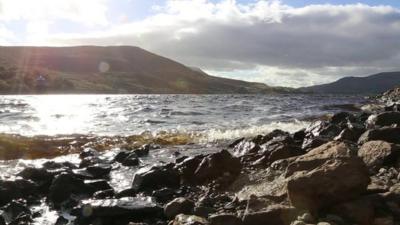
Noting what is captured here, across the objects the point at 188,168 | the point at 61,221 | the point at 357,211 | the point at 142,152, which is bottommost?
the point at 61,221

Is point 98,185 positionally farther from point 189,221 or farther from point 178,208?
point 189,221

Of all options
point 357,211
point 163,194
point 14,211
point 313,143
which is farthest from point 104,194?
point 313,143

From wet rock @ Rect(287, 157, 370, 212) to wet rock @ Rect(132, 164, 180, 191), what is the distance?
17.8 feet

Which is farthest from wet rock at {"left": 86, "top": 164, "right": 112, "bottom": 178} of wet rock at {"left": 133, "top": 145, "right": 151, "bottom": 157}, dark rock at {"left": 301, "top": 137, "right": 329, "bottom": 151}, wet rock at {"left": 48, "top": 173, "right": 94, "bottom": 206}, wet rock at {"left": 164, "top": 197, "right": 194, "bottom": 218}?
dark rock at {"left": 301, "top": 137, "right": 329, "bottom": 151}

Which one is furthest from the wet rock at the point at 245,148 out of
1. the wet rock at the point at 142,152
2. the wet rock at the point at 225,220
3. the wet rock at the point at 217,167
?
the wet rock at the point at 225,220

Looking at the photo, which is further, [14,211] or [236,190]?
[236,190]

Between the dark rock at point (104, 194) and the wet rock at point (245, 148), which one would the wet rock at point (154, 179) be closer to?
the dark rock at point (104, 194)

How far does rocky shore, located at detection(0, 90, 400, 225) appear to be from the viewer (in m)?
9.23

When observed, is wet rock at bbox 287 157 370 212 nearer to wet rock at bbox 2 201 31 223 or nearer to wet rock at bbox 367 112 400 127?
wet rock at bbox 2 201 31 223

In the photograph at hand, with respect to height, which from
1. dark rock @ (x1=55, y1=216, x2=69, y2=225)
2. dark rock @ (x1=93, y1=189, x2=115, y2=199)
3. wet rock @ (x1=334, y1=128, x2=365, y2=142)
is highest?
wet rock @ (x1=334, y1=128, x2=365, y2=142)

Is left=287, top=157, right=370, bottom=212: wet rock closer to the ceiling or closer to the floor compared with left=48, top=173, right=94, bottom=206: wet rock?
closer to the ceiling

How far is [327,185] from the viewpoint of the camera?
30.5 feet

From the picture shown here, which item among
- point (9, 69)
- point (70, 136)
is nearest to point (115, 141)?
point (70, 136)

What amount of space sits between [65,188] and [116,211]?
10.4ft
